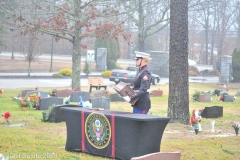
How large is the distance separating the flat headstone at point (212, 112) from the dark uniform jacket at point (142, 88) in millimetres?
7064

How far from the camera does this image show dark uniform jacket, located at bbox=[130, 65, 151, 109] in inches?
384

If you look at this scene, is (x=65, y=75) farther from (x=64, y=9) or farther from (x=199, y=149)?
(x=199, y=149)

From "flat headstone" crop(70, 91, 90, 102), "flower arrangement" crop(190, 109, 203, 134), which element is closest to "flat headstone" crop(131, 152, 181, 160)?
"flower arrangement" crop(190, 109, 203, 134)

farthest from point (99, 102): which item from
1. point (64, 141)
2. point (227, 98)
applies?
point (227, 98)

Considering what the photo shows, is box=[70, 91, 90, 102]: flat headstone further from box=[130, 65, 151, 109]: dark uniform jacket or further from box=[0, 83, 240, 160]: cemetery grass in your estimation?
box=[130, 65, 151, 109]: dark uniform jacket

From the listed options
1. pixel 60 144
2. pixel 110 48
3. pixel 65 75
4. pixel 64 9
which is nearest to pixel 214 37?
pixel 110 48

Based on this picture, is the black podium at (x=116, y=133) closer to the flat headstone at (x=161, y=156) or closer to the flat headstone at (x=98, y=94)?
the flat headstone at (x=161, y=156)

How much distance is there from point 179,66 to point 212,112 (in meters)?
3.30

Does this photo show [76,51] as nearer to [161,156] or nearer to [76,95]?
[76,95]

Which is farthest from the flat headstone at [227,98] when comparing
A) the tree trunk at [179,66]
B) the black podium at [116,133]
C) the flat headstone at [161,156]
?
the flat headstone at [161,156]

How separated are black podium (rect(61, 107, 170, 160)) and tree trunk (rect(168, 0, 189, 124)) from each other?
5.48 metres

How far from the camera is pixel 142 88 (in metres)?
9.78

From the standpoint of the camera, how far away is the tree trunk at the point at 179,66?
561 inches

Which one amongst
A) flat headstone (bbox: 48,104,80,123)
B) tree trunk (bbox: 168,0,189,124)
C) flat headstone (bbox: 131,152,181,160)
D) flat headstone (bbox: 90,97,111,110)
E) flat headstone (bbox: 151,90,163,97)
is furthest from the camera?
flat headstone (bbox: 151,90,163,97)
